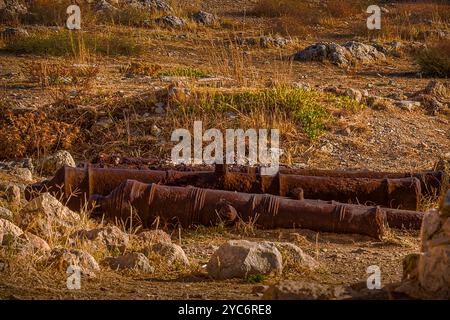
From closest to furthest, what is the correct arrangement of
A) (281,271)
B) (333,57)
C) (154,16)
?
(281,271) → (333,57) → (154,16)

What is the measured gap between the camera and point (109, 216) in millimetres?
6910

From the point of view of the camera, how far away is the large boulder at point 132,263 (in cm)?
560

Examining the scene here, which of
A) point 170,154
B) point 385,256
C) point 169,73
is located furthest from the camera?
point 169,73

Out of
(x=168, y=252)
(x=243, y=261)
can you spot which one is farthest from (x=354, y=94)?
(x=243, y=261)

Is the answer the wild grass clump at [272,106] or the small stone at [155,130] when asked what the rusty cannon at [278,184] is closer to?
the small stone at [155,130]

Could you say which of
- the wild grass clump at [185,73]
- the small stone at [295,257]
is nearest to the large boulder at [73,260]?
the small stone at [295,257]

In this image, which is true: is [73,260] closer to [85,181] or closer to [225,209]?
[225,209]

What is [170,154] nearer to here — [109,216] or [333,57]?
[109,216]

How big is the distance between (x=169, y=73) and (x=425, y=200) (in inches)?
245

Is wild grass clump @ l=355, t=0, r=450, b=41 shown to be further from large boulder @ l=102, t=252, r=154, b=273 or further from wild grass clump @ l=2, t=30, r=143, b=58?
large boulder @ l=102, t=252, r=154, b=273

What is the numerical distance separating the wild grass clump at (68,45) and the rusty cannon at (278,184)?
7013mm

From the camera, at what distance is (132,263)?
5.62m

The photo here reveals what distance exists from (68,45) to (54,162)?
617 cm
